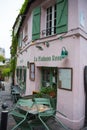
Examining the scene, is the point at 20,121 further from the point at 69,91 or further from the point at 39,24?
the point at 39,24

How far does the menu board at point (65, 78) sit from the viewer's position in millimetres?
7949

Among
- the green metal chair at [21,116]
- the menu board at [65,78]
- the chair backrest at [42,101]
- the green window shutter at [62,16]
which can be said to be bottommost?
the green metal chair at [21,116]

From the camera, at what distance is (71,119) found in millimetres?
7832

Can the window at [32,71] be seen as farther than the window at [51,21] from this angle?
Yes

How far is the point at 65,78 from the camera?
8.19 meters

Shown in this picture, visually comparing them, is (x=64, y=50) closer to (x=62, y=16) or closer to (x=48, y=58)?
(x=48, y=58)

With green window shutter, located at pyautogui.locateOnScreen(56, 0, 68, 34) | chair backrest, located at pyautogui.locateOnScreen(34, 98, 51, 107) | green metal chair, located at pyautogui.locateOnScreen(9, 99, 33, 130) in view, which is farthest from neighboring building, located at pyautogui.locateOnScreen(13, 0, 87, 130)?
green metal chair, located at pyautogui.locateOnScreen(9, 99, 33, 130)

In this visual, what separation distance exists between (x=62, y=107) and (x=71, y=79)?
127 centimetres

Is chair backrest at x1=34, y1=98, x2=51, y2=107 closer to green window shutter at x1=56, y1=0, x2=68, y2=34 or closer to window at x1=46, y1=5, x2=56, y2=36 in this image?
green window shutter at x1=56, y1=0, x2=68, y2=34

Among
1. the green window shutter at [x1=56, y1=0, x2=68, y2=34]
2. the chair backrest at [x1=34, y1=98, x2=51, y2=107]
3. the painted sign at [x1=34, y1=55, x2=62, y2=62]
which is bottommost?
the chair backrest at [x1=34, y1=98, x2=51, y2=107]

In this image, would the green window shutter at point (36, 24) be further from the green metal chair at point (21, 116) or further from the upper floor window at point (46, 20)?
the green metal chair at point (21, 116)

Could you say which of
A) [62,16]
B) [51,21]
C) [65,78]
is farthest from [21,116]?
[51,21]

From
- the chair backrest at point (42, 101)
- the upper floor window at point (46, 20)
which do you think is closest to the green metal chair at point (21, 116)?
the chair backrest at point (42, 101)

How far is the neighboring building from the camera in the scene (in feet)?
25.5
